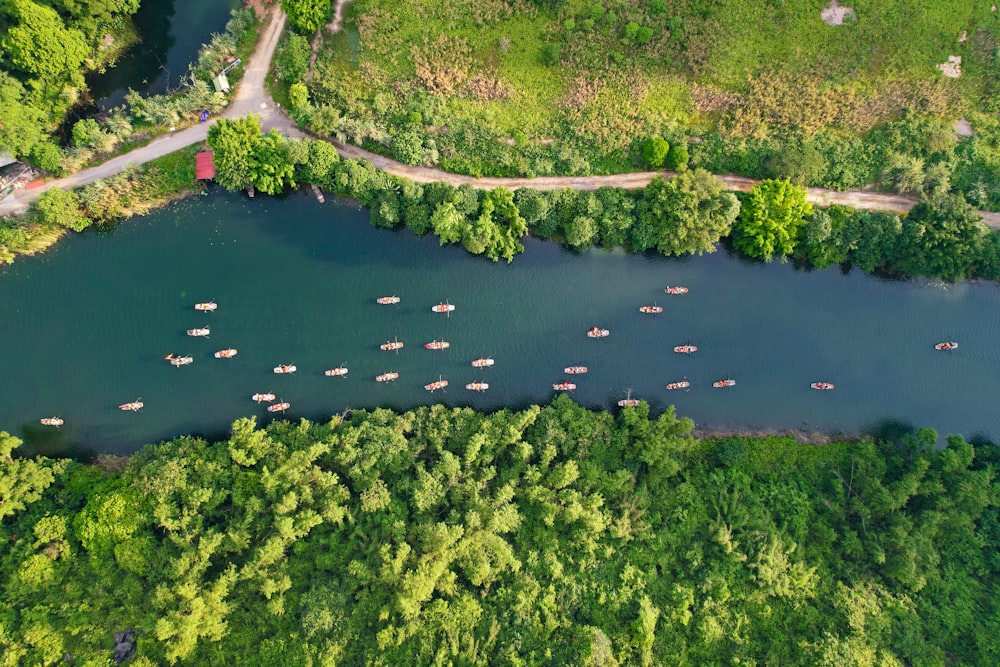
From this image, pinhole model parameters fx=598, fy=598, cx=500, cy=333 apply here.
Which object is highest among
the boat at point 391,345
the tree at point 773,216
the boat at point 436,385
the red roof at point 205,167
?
the red roof at point 205,167

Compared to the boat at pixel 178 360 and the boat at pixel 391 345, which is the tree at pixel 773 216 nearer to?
the boat at pixel 391 345

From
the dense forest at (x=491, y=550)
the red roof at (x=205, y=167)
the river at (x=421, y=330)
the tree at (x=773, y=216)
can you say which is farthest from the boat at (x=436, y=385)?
the tree at (x=773, y=216)

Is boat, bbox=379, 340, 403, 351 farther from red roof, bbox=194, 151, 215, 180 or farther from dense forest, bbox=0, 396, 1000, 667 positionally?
red roof, bbox=194, 151, 215, 180

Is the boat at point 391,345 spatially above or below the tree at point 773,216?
below

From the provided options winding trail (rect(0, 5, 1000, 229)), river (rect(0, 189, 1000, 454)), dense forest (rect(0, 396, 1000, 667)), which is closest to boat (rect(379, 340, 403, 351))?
river (rect(0, 189, 1000, 454))

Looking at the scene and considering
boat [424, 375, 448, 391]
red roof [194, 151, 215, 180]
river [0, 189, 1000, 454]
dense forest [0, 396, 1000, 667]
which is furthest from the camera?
boat [424, 375, 448, 391]

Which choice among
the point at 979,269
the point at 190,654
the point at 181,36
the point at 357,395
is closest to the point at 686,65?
the point at 979,269
